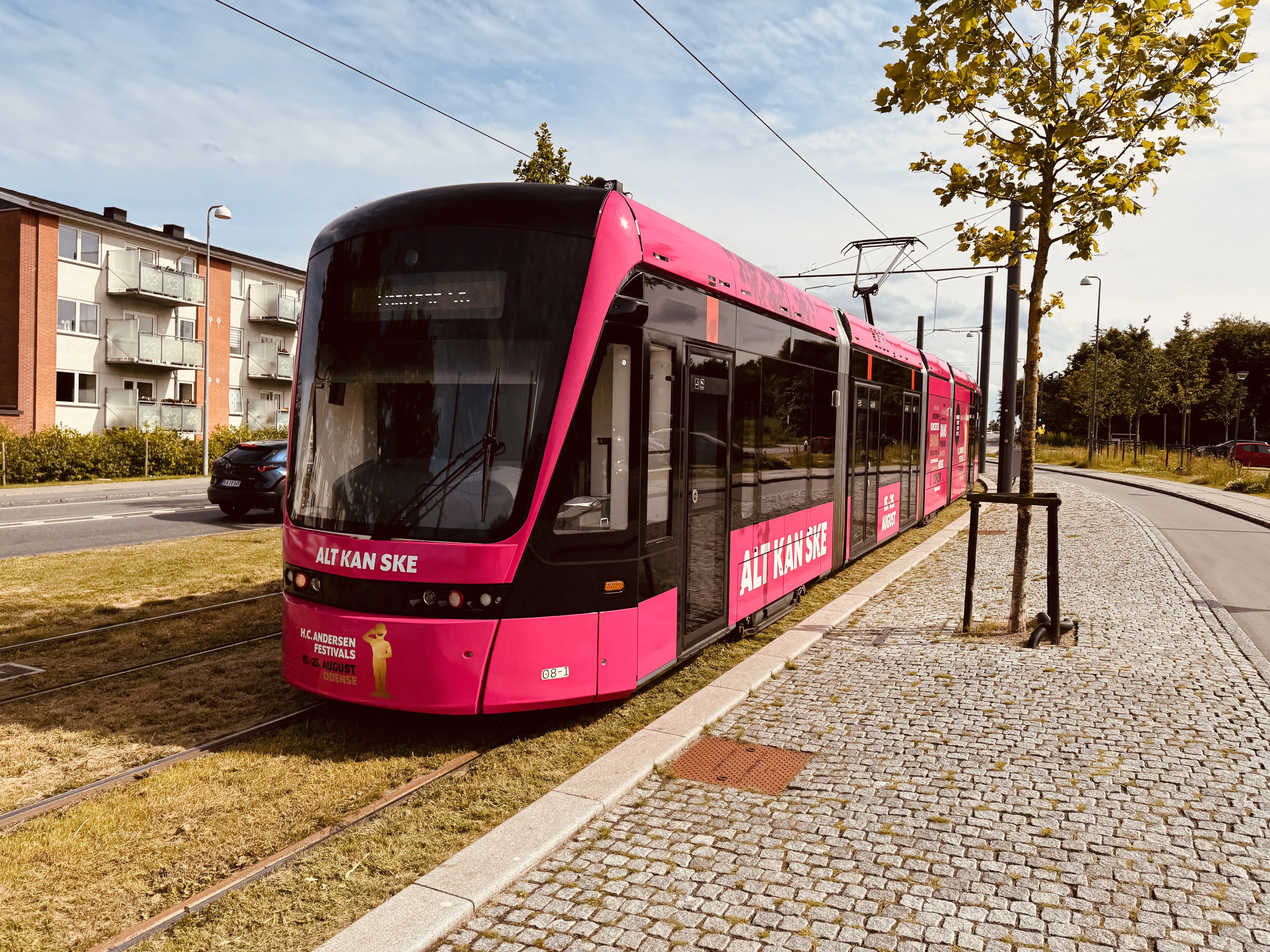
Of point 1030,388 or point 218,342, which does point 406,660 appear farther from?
point 218,342

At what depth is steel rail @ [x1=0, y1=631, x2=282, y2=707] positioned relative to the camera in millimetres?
6086

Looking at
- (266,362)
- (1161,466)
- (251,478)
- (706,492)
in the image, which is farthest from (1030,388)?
(266,362)

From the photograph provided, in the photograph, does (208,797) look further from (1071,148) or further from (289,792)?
(1071,148)

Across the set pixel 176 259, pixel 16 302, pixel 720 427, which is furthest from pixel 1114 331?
pixel 720 427

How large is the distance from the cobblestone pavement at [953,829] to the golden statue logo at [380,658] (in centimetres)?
149

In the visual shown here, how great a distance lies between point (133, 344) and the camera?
1394 inches

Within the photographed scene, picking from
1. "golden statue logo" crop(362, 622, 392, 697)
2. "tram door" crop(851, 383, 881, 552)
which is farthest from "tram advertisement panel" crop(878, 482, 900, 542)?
"golden statue logo" crop(362, 622, 392, 697)

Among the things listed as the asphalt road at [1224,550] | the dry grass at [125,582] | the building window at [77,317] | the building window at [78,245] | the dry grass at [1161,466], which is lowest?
the dry grass at [125,582]

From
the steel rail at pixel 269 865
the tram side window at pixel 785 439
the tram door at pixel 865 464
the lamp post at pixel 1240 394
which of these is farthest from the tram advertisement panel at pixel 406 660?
the lamp post at pixel 1240 394

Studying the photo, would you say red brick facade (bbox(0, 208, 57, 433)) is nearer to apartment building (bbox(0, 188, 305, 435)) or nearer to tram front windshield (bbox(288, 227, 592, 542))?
apartment building (bbox(0, 188, 305, 435))

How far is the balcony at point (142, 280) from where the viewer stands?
1393 inches

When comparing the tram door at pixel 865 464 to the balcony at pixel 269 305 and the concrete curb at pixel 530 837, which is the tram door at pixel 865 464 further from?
the balcony at pixel 269 305

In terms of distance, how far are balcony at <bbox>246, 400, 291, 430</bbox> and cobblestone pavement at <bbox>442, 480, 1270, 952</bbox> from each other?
130ft

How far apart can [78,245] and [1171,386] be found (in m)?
45.8
